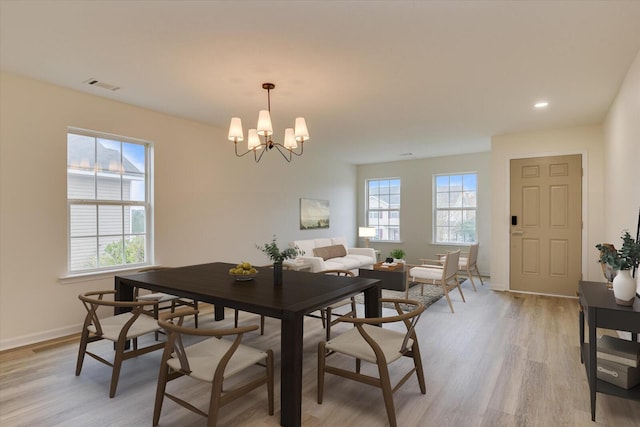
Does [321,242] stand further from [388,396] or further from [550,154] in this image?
[388,396]

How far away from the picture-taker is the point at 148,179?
4.37 metres

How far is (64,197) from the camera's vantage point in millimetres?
3598

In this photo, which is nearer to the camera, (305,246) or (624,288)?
(624,288)

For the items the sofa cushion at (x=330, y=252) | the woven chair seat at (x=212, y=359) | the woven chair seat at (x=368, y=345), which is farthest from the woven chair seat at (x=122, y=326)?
the sofa cushion at (x=330, y=252)

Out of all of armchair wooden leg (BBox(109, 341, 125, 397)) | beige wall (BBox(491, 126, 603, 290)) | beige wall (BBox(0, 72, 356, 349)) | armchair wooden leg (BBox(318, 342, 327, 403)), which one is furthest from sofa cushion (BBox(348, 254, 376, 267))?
armchair wooden leg (BBox(109, 341, 125, 397))

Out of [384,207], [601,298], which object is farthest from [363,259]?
[601,298]

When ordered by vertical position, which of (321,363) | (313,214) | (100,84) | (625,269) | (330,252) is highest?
(100,84)

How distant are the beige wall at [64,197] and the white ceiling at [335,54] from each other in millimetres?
267

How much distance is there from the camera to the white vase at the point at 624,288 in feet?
7.00

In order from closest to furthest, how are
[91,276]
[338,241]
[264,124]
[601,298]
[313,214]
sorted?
[601,298] → [264,124] → [91,276] → [313,214] → [338,241]

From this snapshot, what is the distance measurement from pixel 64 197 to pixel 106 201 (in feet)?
1.41

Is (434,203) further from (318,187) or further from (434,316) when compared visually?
(434,316)

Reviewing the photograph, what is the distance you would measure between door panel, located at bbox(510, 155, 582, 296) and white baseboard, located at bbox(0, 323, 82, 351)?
607cm

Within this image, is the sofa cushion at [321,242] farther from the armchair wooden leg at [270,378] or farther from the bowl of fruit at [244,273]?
the armchair wooden leg at [270,378]
